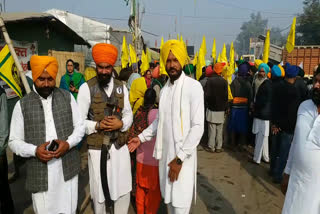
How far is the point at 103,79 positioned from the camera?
2438 mm

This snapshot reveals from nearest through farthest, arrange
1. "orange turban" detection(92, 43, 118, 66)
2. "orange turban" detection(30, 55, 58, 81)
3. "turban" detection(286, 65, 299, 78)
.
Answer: "orange turban" detection(30, 55, 58, 81)
"orange turban" detection(92, 43, 118, 66)
"turban" detection(286, 65, 299, 78)

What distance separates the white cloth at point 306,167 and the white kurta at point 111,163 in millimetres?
1581

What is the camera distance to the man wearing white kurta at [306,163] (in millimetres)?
1807

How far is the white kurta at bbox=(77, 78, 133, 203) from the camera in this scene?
2.42 metres

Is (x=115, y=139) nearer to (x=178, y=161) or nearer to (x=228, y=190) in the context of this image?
(x=178, y=161)

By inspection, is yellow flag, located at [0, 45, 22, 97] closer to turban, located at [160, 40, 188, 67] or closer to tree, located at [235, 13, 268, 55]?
turban, located at [160, 40, 188, 67]

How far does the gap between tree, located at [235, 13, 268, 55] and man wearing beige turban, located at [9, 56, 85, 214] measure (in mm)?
148124

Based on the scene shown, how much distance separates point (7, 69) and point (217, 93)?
421 cm

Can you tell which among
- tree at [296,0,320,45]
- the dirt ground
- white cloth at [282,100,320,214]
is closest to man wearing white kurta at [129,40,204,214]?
white cloth at [282,100,320,214]

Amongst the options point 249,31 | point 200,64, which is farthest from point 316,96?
point 249,31

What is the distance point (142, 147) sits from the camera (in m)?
3.01

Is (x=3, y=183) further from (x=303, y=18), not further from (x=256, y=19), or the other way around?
(x=256, y=19)

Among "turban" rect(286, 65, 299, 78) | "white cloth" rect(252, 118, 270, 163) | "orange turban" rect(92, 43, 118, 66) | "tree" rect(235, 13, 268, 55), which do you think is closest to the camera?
"orange turban" rect(92, 43, 118, 66)

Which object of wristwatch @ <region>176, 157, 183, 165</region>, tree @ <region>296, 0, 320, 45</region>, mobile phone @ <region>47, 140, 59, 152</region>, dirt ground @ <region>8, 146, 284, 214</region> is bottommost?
dirt ground @ <region>8, 146, 284, 214</region>
